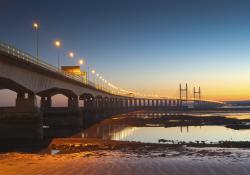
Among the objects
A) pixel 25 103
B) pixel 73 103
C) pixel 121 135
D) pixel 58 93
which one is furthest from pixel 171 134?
pixel 58 93

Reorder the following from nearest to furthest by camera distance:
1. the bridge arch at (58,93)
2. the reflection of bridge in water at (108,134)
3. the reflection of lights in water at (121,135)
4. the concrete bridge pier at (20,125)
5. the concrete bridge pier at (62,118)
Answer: the concrete bridge pier at (20,125)
the reflection of lights in water at (121,135)
the reflection of bridge in water at (108,134)
the concrete bridge pier at (62,118)
the bridge arch at (58,93)

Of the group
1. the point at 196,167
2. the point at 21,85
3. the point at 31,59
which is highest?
the point at 31,59

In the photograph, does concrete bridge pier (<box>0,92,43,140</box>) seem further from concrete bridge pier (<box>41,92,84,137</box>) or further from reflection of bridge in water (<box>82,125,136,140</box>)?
Answer: concrete bridge pier (<box>41,92,84,137</box>)

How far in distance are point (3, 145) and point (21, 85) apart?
734 cm

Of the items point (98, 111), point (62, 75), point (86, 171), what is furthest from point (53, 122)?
point (86, 171)

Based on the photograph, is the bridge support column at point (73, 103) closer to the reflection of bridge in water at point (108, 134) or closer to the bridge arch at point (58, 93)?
the bridge arch at point (58, 93)

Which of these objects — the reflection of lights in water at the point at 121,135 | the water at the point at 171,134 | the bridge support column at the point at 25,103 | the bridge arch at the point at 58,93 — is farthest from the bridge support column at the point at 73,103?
the bridge support column at the point at 25,103

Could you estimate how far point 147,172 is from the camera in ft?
42.9

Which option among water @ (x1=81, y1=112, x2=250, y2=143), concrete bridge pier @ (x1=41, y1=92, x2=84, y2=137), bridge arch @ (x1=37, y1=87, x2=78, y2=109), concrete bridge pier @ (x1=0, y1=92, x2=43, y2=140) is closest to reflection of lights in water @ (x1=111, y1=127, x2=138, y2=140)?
water @ (x1=81, y1=112, x2=250, y2=143)

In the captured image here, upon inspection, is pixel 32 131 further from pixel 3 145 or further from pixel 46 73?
pixel 46 73

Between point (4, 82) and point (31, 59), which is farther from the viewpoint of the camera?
point (31, 59)

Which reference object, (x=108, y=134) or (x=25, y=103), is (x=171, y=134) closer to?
(x=108, y=134)

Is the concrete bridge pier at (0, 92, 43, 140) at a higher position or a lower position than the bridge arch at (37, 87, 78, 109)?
lower

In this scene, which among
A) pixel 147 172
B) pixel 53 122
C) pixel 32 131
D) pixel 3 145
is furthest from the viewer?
pixel 53 122
